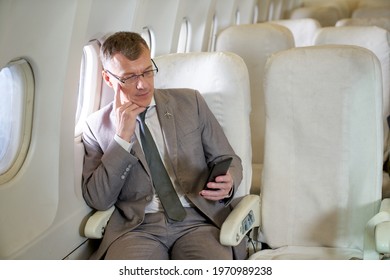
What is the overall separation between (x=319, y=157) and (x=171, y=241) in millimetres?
613

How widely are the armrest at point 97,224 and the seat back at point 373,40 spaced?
135 cm

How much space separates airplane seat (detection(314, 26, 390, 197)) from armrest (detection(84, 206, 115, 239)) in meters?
1.21

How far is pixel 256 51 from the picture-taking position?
8.96ft

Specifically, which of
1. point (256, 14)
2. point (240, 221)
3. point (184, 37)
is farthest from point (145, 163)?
point (256, 14)

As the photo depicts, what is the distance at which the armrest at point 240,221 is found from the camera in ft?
5.71

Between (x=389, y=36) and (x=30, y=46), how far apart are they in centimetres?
198

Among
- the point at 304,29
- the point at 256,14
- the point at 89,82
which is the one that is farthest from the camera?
the point at 256,14

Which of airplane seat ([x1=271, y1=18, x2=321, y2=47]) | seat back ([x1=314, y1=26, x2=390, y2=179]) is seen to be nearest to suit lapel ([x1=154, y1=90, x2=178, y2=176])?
seat back ([x1=314, y1=26, x2=390, y2=179])

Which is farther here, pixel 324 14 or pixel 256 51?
pixel 324 14

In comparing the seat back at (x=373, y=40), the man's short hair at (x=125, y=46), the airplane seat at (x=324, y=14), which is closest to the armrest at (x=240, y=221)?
the man's short hair at (x=125, y=46)

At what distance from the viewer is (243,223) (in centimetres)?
183

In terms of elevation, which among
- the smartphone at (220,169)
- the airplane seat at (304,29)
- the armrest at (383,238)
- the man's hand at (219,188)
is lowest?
the armrest at (383,238)

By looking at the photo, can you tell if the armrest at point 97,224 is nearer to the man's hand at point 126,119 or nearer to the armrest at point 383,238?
the man's hand at point 126,119

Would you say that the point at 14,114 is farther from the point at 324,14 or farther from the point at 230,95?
the point at 324,14
